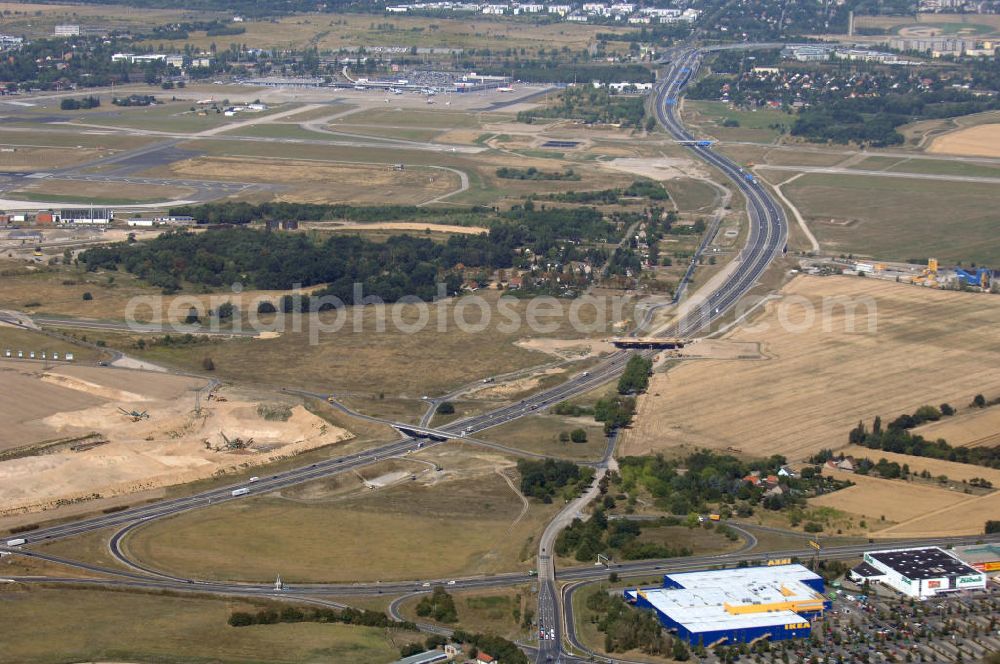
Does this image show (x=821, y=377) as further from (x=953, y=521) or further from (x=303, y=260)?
(x=303, y=260)

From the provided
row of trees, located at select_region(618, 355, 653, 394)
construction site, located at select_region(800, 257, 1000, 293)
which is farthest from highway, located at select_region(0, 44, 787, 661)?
construction site, located at select_region(800, 257, 1000, 293)

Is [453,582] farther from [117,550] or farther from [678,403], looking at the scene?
[678,403]

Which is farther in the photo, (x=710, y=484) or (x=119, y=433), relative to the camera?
(x=119, y=433)

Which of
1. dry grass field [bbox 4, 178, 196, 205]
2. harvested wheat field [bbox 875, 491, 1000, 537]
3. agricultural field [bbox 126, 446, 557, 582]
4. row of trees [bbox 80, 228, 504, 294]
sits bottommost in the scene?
agricultural field [bbox 126, 446, 557, 582]

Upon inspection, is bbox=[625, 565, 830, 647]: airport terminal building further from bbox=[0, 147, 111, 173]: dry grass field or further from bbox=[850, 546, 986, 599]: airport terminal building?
bbox=[0, 147, 111, 173]: dry grass field

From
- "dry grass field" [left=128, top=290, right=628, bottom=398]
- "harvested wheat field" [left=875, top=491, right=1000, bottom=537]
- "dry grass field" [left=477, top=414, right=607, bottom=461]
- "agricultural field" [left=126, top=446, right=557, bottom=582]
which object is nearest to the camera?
"agricultural field" [left=126, top=446, right=557, bottom=582]

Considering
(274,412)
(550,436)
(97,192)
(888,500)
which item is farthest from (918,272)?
(97,192)

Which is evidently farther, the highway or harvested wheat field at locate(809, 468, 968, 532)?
harvested wheat field at locate(809, 468, 968, 532)
